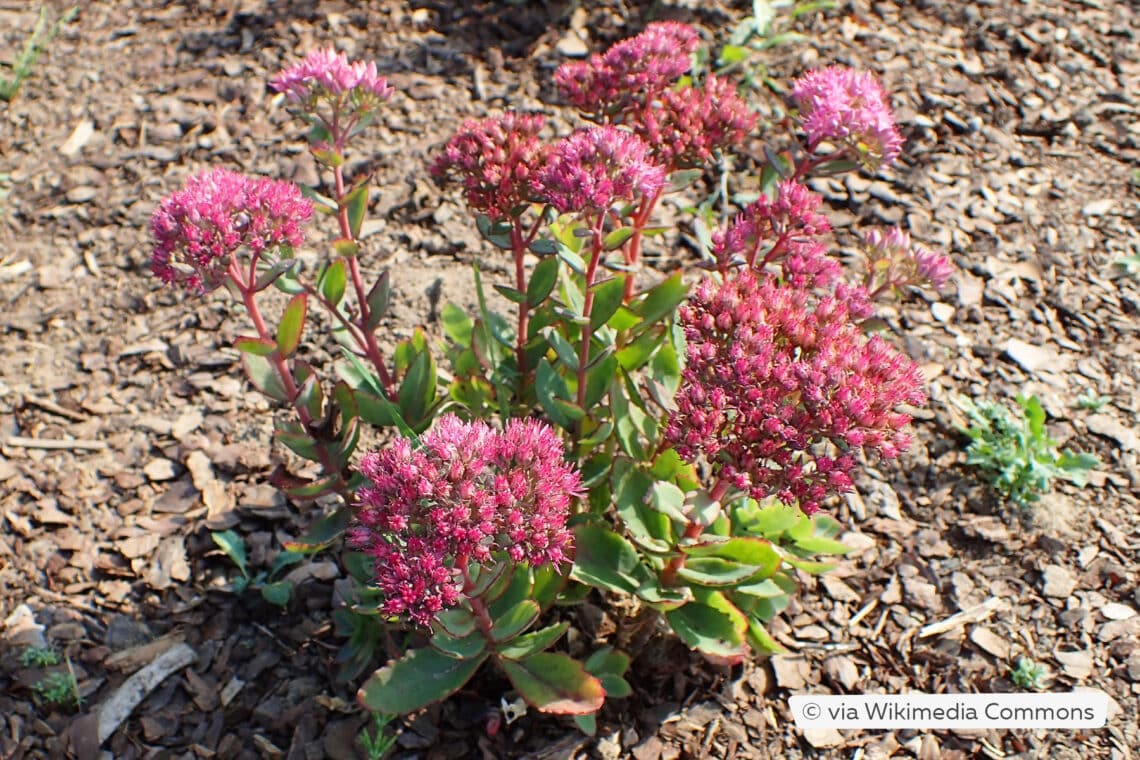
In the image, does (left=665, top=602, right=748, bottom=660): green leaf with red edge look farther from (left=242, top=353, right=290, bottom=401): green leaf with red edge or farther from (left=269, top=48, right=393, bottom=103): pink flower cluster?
(left=269, top=48, right=393, bottom=103): pink flower cluster

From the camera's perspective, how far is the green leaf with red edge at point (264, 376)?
8.73 feet

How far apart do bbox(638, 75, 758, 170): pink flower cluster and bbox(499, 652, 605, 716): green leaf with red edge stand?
1.41 metres

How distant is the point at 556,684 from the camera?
248 centimetres

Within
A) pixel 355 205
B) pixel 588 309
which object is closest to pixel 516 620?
pixel 588 309

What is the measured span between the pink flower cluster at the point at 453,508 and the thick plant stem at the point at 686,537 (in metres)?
0.41

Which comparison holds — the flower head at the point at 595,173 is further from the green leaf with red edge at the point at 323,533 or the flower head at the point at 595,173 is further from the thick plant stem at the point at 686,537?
the green leaf with red edge at the point at 323,533

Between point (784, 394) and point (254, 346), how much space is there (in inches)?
52.6

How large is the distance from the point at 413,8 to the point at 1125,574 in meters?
4.36

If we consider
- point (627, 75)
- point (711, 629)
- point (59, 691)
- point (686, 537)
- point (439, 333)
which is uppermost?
point (627, 75)

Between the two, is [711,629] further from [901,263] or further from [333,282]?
[333,282]

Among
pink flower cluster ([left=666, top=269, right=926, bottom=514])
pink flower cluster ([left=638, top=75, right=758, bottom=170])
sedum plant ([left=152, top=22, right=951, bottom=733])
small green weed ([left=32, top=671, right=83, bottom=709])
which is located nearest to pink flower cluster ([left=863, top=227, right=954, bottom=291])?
sedum plant ([left=152, top=22, right=951, bottom=733])

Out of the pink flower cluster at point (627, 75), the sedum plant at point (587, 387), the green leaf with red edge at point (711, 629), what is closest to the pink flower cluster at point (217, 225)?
the sedum plant at point (587, 387)

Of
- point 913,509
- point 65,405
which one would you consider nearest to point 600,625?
point 913,509

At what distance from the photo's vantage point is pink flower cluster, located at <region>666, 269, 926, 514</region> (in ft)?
7.11
